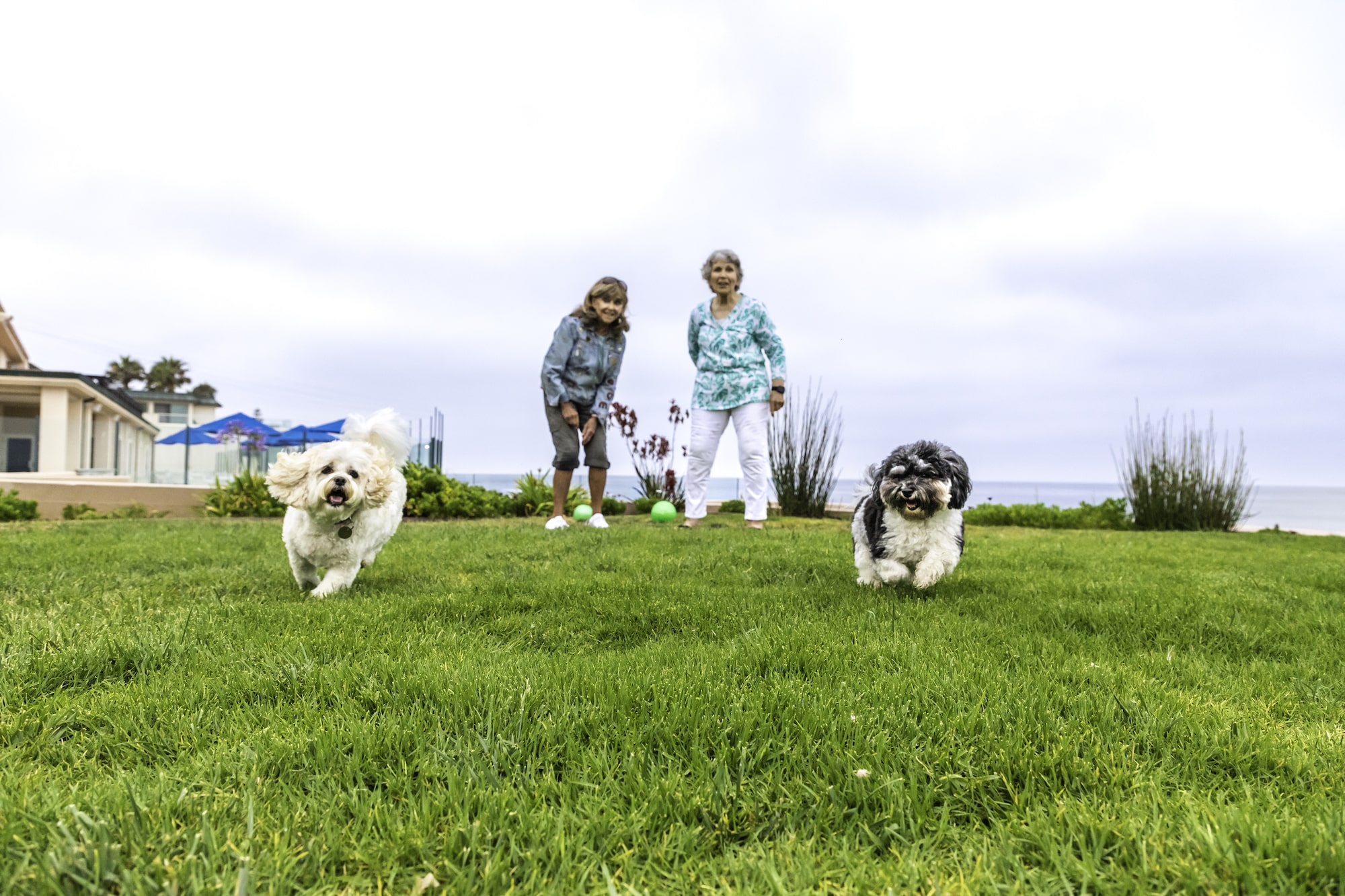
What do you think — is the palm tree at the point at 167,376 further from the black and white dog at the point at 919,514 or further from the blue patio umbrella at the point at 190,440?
the black and white dog at the point at 919,514

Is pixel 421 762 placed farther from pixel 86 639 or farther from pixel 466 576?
pixel 466 576

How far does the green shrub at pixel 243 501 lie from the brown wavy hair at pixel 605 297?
262 inches

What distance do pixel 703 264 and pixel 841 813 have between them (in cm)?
780

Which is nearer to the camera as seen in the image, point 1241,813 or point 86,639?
point 1241,813

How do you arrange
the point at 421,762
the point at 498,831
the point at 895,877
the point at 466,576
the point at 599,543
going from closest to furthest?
the point at 895,877
the point at 498,831
the point at 421,762
the point at 466,576
the point at 599,543

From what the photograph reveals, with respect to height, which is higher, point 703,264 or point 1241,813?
point 703,264

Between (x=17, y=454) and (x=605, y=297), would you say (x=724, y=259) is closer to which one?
(x=605, y=297)

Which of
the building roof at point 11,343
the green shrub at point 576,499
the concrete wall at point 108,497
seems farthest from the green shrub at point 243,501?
the building roof at point 11,343

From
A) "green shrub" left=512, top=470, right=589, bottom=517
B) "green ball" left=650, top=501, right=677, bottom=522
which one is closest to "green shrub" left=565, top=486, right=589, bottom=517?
"green shrub" left=512, top=470, right=589, bottom=517

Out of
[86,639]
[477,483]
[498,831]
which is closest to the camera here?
[498,831]

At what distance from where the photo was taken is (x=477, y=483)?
13.9 metres

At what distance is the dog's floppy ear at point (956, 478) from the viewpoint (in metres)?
4.36

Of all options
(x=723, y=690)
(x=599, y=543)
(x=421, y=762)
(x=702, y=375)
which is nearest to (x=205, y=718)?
(x=421, y=762)

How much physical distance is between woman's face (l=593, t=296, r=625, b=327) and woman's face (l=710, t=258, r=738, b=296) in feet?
3.74
